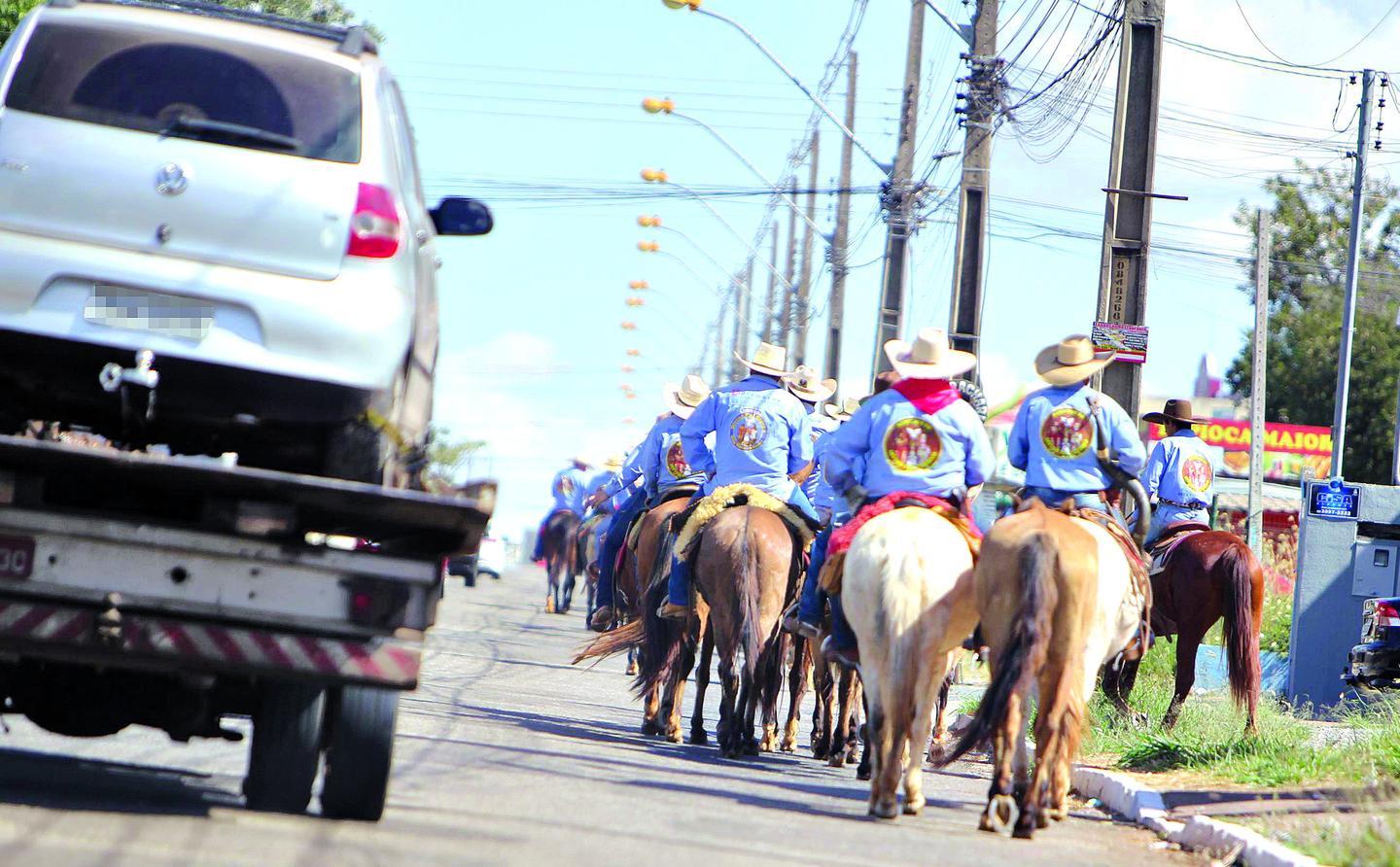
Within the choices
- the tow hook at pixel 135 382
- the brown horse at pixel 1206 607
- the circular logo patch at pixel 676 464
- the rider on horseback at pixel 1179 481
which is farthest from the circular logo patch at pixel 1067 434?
the circular logo patch at pixel 676 464

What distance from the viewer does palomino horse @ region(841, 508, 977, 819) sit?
30.8ft

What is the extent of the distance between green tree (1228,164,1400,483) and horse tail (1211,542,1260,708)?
44544 mm

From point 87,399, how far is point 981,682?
15.4m

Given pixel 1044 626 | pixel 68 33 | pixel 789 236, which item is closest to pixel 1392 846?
pixel 1044 626

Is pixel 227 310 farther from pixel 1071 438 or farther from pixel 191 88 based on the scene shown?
pixel 1071 438

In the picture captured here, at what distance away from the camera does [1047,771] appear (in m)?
9.35

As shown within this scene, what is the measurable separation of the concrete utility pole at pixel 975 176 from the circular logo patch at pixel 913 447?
37.9 ft

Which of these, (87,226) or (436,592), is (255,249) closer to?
(87,226)

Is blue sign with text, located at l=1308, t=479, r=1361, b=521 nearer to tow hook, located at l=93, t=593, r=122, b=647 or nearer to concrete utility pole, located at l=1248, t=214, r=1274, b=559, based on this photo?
concrete utility pole, located at l=1248, t=214, r=1274, b=559

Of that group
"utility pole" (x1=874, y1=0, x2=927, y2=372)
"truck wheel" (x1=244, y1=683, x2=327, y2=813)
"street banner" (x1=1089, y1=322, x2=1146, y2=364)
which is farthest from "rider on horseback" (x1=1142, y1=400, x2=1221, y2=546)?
"utility pole" (x1=874, y1=0, x2=927, y2=372)

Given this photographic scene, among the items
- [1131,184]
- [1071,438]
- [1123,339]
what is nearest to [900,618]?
[1071,438]

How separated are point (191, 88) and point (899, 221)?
68.1 feet

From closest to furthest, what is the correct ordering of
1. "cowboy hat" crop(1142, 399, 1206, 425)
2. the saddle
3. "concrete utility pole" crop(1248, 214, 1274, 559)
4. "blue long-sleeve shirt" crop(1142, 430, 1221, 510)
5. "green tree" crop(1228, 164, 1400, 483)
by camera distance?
the saddle < "blue long-sleeve shirt" crop(1142, 430, 1221, 510) < "cowboy hat" crop(1142, 399, 1206, 425) < "concrete utility pole" crop(1248, 214, 1274, 559) < "green tree" crop(1228, 164, 1400, 483)

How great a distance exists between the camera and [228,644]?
696cm
